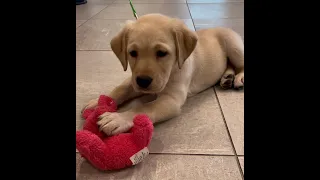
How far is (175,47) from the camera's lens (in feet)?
4.79

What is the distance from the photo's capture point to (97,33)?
2998 millimetres

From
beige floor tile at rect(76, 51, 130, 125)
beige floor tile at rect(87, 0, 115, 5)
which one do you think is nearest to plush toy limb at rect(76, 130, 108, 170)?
beige floor tile at rect(76, 51, 130, 125)

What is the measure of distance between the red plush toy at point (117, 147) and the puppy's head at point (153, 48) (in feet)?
0.70

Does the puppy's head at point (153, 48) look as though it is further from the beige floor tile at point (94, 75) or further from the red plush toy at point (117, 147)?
the beige floor tile at point (94, 75)

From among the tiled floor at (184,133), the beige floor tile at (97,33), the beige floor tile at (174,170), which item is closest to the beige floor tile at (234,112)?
the tiled floor at (184,133)

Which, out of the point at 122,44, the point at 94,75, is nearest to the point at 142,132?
the point at 122,44

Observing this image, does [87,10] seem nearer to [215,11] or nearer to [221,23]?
[215,11]

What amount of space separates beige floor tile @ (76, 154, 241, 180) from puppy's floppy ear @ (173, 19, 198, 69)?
0.47 metres

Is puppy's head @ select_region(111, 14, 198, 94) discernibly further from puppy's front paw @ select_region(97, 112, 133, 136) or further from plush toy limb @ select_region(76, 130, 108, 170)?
plush toy limb @ select_region(76, 130, 108, 170)

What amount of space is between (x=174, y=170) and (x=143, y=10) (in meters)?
3.27

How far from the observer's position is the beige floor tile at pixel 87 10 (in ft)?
12.6
